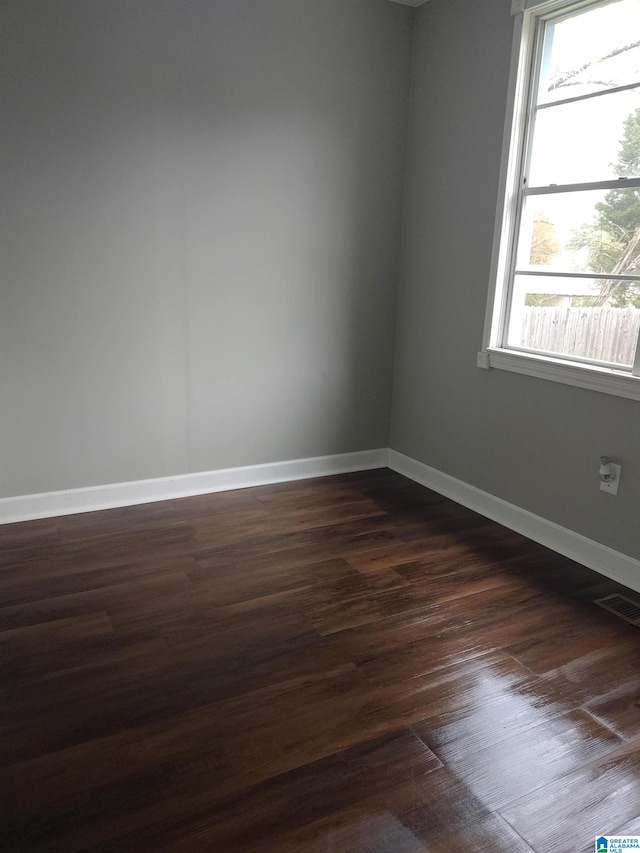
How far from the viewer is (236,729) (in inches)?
73.8

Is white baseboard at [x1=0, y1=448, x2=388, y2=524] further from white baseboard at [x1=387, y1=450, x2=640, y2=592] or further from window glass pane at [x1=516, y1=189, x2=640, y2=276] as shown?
window glass pane at [x1=516, y1=189, x2=640, y2=276]

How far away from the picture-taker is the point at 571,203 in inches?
117

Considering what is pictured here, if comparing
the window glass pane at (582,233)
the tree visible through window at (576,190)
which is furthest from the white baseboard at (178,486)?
the window glass pane at (582,233)

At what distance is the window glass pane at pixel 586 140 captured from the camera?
2674 millimetres

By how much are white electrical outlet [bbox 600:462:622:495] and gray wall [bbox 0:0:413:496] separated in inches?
66.1

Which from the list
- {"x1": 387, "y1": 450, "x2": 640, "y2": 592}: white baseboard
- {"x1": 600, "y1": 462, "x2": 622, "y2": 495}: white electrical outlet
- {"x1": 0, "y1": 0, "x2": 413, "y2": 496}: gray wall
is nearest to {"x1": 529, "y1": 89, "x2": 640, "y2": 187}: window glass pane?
{"x1": 0, "y1": 0, "x2": 413, "y2": 496}: gray wall

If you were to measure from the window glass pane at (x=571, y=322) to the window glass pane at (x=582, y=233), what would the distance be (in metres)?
0.09

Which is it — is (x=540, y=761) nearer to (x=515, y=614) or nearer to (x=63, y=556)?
(x=515, y=614)

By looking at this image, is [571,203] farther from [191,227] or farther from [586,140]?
[191,227]

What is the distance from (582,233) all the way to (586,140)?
0.40 meters

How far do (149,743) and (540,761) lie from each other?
1091 mm

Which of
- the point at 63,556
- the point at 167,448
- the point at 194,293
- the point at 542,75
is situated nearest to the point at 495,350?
the point at 542,75

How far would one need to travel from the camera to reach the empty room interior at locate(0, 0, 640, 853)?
5.73 feet

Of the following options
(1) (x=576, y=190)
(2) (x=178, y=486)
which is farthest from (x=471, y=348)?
(2) (x=178, y=486)
